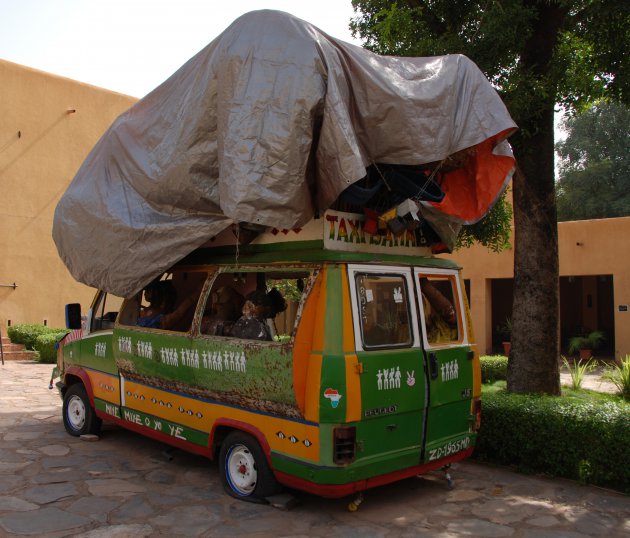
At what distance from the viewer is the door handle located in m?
4.98

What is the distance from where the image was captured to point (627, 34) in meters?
7.12

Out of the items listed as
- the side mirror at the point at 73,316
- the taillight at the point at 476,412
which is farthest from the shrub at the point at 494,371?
the side mirror at the point at 73,316

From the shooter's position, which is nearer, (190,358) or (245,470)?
(245,470)

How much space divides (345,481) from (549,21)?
20.8 feet

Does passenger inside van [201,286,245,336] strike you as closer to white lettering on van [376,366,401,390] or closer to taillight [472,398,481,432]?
white lettering on van [376,366,401,390]

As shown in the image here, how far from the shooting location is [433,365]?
500 centimetres

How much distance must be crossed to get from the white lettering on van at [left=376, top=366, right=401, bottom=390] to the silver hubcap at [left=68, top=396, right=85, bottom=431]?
14.1 ft

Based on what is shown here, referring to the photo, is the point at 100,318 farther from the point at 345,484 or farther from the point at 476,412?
the point at 476,412

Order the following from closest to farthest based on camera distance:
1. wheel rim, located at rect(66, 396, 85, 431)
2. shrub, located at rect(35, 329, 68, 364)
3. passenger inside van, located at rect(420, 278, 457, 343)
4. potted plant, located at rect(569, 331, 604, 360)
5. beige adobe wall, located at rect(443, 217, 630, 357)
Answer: passenger inside van, located at rect(420, 278, 457, 343) < wheel rim, located at rect(66, 396, 85, 431) < shrub, located at rect(35, 329, 68, 364) < beige adobe wall, located at rect(443, 217, 630, 357) < potted plant, located at rect(569, 331, 604, 360)

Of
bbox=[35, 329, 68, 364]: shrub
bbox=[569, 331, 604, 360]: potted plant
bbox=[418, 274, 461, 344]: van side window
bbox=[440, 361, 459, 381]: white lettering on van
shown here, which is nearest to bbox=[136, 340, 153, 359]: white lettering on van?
bbox=[418, 274, 461, 344]: van side window

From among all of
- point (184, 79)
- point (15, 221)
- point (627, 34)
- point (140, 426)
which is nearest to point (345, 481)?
point (140, 426)

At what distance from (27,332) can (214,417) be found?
42.1 feet

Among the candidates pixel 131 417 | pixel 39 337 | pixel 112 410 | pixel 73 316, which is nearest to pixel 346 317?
pixel 131 417

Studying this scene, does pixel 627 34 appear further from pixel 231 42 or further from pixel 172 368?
pixel 172 368
